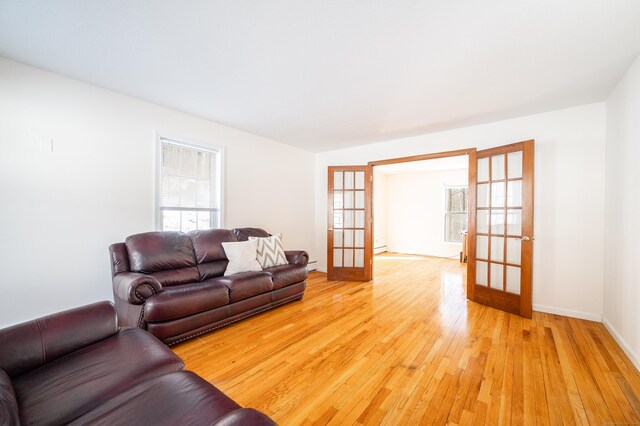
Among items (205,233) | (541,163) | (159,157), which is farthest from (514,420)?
(159,157)

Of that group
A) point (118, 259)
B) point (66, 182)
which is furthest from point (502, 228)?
point (66, 182)

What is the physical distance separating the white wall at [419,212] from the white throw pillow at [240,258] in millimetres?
5735

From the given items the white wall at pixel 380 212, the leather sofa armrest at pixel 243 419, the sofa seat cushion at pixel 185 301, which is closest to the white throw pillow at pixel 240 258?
the sofa seat cushion at pixel 185 301

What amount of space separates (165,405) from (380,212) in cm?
744

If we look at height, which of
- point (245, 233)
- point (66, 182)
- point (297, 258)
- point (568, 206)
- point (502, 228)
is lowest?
point (297, 258)

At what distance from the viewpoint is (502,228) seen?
3.26 meters

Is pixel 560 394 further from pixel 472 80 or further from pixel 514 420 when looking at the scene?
pixel 472 80

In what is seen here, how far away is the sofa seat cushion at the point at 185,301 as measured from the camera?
2121 mm

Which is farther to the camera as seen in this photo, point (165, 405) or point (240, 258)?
point (240, 258)

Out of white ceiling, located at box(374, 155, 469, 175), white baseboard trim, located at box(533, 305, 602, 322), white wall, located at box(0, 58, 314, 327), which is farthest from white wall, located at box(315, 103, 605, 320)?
white wall, located at box(0, 58, 314, 327)

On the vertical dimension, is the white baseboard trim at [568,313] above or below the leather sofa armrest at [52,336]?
below

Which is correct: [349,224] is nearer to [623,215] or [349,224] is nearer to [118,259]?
[623,215]

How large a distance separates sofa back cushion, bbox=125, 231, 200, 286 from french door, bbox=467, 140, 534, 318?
3.74m

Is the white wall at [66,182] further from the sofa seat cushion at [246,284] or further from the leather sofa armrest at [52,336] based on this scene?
the leather sofa armrest at [52,336]
